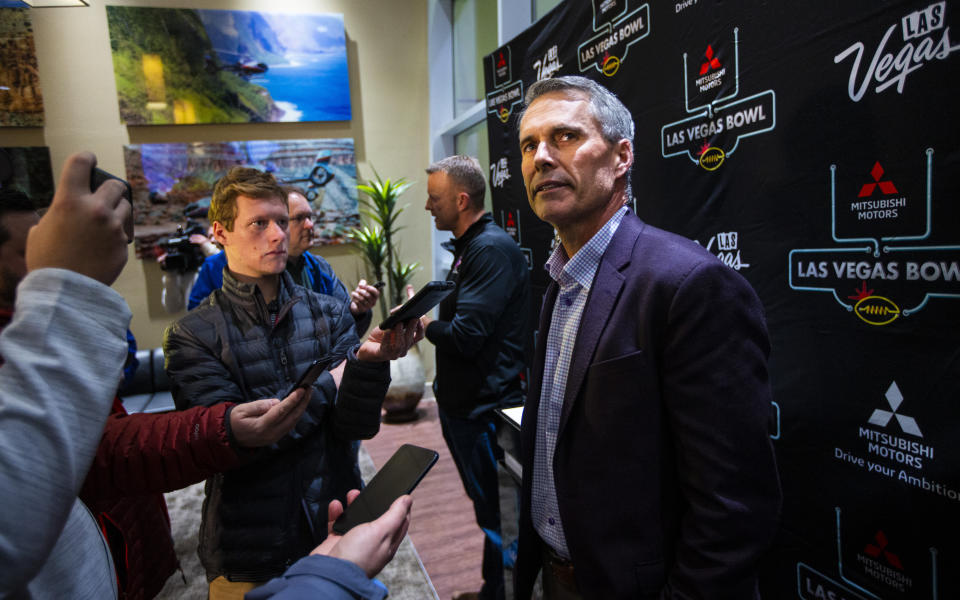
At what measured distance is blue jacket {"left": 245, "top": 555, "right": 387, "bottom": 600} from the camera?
0.65 m

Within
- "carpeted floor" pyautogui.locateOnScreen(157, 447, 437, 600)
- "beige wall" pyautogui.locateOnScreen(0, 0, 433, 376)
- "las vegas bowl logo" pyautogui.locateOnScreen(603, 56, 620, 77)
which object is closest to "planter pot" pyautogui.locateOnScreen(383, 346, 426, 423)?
"beige wall" pyautogui.locateOnScreen(0, 0, 433, 376)

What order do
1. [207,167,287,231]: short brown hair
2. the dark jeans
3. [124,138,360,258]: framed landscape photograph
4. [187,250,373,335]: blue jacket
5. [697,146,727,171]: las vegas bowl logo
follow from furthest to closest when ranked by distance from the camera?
[124,138,360,258]: framed landscape photograph
[187,250,373,335]: blue jacket
the dark jeans
[697,146,727,171]: las vegas bowl logo
[207,167,287,231]: short brown hair

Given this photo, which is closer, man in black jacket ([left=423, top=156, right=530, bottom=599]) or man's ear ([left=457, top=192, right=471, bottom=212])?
man in black jacket ([left=423, top=156, right=530, bottom=599])

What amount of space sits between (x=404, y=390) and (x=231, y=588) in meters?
3.31

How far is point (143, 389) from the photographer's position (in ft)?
14.7

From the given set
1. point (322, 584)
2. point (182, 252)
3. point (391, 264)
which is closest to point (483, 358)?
point (322, 584)

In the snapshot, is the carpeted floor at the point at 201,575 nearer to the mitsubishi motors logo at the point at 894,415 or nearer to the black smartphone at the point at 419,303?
the black smartphone at the point at 419,303

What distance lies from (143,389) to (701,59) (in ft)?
16.1

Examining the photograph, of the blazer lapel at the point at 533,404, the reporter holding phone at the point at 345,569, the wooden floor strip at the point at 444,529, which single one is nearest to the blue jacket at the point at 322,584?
the reporter holding phone at the point at 345,569

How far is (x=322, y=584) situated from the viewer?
66 centimetres

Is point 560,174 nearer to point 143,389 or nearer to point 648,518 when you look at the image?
point 648,518

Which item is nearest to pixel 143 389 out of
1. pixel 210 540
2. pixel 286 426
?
pixel 210 540

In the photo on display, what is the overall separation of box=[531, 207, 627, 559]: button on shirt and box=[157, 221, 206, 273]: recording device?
10.6 ft

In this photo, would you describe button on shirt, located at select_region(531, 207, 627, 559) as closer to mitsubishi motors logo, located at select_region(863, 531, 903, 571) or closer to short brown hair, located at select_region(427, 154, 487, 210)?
mitsubishi motors logo, located at select_region(863, 531, 903, 571)
